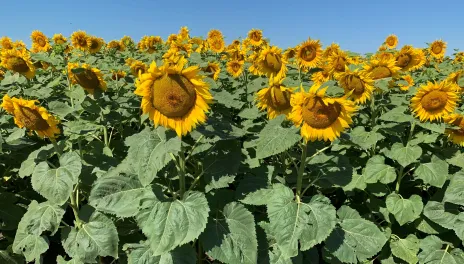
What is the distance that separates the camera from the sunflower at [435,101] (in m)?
3.40

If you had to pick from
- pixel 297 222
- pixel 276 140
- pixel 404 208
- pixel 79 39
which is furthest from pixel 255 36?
pixel 297 222

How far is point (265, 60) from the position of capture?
4535 millimetres

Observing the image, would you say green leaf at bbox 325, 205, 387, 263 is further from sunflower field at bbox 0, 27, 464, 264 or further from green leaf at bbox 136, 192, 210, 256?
green leaf at bbox 136, 192, 210, 256

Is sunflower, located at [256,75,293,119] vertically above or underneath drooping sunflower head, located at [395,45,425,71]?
underneath

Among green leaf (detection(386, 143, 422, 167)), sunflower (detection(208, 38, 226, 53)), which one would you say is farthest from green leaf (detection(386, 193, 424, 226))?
sunflower (detection(208, 38, 226, 53))

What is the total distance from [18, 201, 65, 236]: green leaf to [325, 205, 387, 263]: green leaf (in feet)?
Answer: 6.75

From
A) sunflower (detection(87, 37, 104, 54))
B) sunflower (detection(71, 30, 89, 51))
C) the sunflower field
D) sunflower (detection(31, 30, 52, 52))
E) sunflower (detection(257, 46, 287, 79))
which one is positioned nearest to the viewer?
the sunflower field

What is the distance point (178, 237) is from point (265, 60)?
2917 millimetres

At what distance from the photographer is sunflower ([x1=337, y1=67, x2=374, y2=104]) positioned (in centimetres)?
359

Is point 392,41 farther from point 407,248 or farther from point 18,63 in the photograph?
point 18,63

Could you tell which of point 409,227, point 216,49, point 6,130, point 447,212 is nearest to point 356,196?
point 409,227

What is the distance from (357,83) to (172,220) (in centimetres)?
232

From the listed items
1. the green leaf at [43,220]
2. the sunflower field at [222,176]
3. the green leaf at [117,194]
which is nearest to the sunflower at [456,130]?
the sunflower field at [222,176]

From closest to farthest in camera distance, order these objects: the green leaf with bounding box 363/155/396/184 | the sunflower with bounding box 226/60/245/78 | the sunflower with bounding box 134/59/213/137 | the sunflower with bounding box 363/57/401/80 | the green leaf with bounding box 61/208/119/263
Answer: the sunflower with bounding box 134/59/213/137 < the green leaf with bounding box 61/208/119/263 < the green leaf with bounding box 363/155/396/184 < the sunflower with bounding box 363/57/401/80 < the sunflower with bounding box 226/60/245/78
